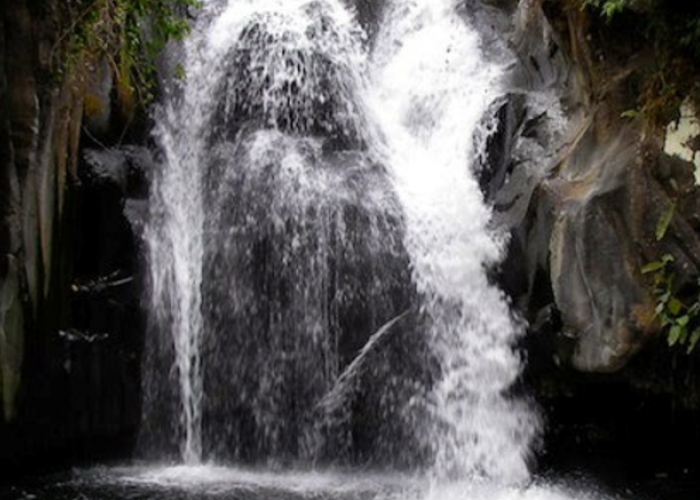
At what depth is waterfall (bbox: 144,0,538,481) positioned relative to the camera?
838cm

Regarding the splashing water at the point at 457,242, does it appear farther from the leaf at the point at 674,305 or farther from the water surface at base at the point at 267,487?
the leaf at the point at 674,305

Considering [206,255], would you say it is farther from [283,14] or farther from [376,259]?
[283,14]

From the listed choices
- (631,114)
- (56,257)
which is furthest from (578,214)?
(56,257)

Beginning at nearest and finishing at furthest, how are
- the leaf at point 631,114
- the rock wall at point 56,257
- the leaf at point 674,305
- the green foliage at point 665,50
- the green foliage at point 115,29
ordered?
the leaf at point 674,305
the green foliage at point 665,50
the leaf at point 631,114
the rock wall at point 56,257
the green foliage at point 115,29

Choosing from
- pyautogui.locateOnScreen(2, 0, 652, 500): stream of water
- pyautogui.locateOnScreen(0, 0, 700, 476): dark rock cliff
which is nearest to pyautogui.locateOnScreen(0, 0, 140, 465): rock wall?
pyautogui.locateOnScreen(0, 0, 700, 476): dark rock cliff

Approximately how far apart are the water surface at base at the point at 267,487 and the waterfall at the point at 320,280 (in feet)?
1.10

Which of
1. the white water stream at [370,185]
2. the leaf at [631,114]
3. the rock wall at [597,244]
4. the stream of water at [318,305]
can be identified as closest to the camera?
the leaf at [631,114]

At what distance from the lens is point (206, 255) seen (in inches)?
366

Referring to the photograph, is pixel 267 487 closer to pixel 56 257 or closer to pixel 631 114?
pixel 56 257

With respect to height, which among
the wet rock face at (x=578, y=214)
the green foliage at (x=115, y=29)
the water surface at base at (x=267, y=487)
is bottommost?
the water surface at base at (x=267, y=487)

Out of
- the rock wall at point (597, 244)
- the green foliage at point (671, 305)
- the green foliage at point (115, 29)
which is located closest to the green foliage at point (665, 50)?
the rock wall at point (597, 244)

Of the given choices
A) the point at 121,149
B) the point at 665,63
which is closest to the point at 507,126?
the point at 665,63

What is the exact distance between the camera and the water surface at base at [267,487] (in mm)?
7199

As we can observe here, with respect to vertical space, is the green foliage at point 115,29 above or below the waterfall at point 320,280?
above
